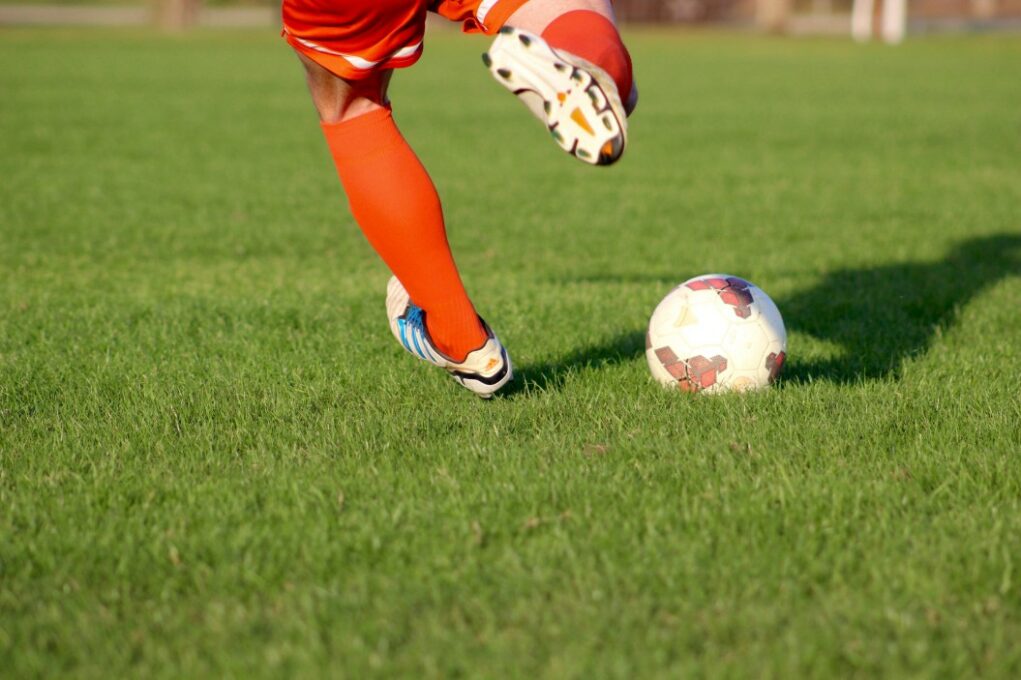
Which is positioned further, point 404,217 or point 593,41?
point 404,217

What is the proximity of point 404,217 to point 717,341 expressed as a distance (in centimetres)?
107

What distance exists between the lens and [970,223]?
7.12 metres

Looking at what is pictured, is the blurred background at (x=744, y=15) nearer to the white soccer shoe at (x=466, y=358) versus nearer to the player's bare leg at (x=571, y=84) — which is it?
Result: the white soccer shoe at (x=466, y=358)

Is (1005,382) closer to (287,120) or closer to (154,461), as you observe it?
(154,461)

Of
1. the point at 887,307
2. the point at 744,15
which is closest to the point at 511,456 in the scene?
the point at 887,307

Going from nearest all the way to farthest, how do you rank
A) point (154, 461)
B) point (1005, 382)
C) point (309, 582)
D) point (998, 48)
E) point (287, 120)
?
point (309, 582), point (154, 461), point (1005, 382), point (287, 120), point (998, 48)

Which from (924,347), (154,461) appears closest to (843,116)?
(924,347)

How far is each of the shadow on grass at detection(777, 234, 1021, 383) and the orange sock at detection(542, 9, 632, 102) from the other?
131cm

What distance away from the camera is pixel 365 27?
3041 mm

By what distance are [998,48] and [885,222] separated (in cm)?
2583

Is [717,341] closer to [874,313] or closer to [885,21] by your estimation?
[874,313]

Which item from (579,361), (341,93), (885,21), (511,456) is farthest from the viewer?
(885,21)

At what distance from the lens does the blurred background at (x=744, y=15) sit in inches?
1512

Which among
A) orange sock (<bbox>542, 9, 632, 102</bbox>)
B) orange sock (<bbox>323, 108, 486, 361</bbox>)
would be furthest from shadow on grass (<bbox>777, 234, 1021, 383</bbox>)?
orange sock (<bbox>542, 9, 632, 102</bbox>)
